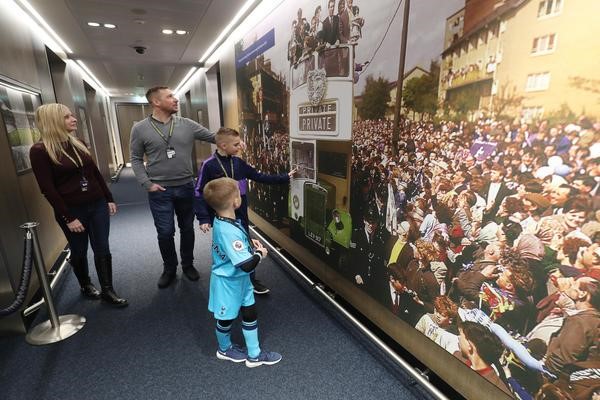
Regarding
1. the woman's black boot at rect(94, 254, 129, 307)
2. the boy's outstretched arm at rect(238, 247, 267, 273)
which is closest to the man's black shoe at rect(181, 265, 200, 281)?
the woman's black boot at rect(94, 254, 129, 307)

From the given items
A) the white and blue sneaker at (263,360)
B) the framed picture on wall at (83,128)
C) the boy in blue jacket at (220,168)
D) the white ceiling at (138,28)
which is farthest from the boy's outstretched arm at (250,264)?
the framed picture on wall at (83,128)

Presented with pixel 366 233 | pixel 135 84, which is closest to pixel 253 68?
pixel 366 233

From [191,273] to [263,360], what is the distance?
1.45 m

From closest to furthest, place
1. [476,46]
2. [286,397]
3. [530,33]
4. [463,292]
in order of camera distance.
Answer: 1. [530,33]
2. [476,46]
3. [463,292]
4. [286,397]

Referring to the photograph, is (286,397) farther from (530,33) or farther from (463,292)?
(530,33)

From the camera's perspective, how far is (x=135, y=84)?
984 cm

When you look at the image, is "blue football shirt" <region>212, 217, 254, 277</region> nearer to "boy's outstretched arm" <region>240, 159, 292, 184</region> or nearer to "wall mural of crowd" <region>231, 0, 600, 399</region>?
"wall mural of crowd" <region>231, 0, 600, 399</region>

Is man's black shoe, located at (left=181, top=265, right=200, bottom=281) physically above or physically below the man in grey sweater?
below

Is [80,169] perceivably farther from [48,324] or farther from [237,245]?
[237,245]

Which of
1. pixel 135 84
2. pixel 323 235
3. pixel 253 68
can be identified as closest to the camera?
pixel 323 235

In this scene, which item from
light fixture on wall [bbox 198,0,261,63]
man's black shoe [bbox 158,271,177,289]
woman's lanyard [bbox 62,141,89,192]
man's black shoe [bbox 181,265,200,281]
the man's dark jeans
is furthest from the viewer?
light fixture on wall [bbox 198,0,261,63]

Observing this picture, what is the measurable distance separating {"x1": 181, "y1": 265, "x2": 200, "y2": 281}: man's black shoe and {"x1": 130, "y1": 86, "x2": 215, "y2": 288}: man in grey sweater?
0.19 m

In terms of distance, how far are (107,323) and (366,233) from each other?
6.77 ft

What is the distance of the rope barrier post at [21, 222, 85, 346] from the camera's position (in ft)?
7.07
